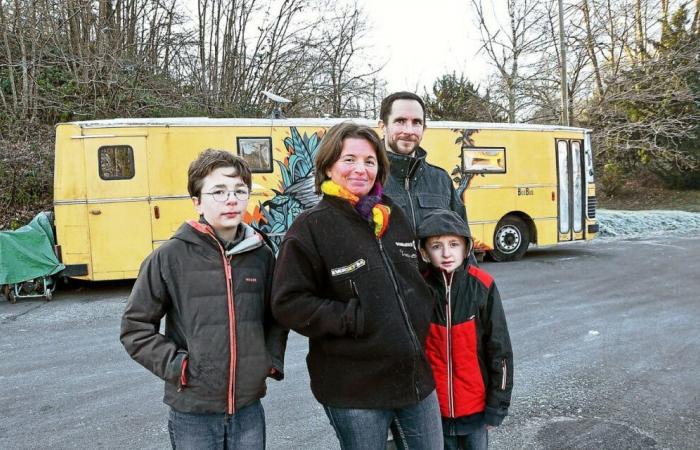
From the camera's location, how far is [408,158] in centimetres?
260

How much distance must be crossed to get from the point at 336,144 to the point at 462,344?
3.42 ft

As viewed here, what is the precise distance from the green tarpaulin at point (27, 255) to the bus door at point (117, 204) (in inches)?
25.0

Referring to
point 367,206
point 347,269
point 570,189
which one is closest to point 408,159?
point 367,206

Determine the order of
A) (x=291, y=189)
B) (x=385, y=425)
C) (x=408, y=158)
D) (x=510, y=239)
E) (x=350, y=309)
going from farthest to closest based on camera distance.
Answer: (x=510, y=239) → (x=291, y=189) → (x=408, y=158) → (x=385, y=425) → (x=350, y=309)

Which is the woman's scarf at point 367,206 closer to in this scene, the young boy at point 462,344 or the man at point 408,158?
the young boy at point 462,344

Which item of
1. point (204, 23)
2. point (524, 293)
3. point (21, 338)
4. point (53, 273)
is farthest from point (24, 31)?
point (524, 293)

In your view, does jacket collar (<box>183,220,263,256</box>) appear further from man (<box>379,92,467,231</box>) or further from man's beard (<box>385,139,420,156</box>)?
man's beard (<box>385,139,420,156</box>)

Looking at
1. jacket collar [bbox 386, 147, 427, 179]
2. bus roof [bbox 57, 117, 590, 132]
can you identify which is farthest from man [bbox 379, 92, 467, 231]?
bus roof [bbox 57, 117, 590, 132]

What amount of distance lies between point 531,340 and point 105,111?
13748 millimetres

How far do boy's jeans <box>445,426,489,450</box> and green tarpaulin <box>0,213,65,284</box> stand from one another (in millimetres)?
7924

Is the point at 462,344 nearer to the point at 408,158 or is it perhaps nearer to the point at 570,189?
the point at 408,158

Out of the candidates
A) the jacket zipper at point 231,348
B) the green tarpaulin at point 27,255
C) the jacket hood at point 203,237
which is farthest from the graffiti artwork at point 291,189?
the jacket zipper at point 231,348

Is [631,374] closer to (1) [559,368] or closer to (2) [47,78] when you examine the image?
(1) [559,368]

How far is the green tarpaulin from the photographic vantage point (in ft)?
26.5
